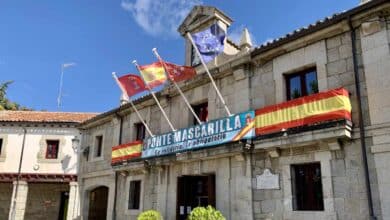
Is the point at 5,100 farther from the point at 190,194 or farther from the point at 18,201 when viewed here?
the point at 190,194

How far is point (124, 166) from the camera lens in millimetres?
13172

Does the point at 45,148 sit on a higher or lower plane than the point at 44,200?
higher

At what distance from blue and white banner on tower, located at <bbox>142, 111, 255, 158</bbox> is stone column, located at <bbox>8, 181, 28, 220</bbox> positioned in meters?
9.52

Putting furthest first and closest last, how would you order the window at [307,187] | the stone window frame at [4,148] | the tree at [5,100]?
the tree at [5,100], the stone window frame at [4,148], the window at [307,187]

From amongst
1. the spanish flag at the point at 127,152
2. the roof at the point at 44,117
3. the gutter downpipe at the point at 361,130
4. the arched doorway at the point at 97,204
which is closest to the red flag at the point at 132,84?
the spanish flag at the point at 127,152

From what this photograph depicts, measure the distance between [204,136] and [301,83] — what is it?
121 inches

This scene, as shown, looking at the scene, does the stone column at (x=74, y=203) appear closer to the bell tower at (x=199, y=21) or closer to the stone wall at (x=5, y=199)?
the stone wall at (x=5, y=199)

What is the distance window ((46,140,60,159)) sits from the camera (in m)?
19.0

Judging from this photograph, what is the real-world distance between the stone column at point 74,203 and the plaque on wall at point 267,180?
1062 cm

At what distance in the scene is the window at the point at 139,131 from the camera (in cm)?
1430

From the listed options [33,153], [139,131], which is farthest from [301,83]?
[33,153]

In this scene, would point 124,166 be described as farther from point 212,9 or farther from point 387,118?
point 387,118

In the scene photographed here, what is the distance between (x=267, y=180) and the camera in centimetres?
895

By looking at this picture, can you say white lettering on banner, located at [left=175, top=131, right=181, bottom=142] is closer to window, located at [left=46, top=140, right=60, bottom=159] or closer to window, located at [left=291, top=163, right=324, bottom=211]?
window, located at [left=291, top=163, right=324, bottom=211]
